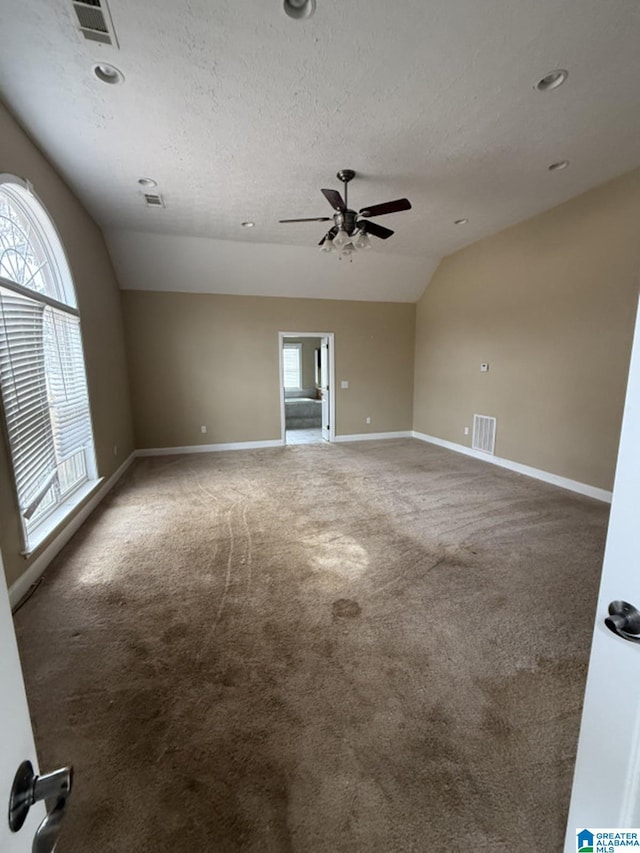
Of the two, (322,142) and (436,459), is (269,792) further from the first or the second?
(436,459)

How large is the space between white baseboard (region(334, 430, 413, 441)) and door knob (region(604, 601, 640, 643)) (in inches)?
243

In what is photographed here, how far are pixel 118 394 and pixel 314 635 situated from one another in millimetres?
4411

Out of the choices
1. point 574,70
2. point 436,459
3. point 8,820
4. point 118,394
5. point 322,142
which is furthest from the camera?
point 436,459

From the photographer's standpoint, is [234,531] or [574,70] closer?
[574,70]

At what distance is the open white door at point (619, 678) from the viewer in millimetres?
621

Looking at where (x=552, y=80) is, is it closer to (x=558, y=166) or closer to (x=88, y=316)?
(x=558, y=166)

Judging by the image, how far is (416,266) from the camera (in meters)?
6.06

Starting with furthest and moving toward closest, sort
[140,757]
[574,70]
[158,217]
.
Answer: [158,217] → [574,70] → [140,757]

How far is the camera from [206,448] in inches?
245

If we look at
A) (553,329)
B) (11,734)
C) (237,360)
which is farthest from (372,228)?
(11,734)

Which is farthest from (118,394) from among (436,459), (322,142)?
(436,459)

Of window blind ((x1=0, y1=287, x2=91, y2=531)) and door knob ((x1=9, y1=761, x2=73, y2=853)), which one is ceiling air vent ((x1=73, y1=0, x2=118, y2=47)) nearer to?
window blind ((x1=0, y1=287, x2=91, y2=531))

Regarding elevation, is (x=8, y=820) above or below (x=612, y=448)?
above

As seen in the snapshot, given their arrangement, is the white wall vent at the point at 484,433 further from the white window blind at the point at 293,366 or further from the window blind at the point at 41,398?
the white window blind at the point at 293,366
